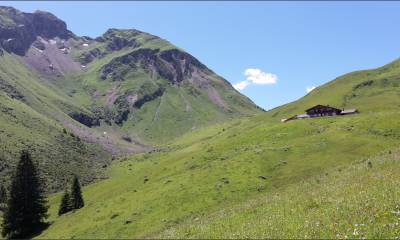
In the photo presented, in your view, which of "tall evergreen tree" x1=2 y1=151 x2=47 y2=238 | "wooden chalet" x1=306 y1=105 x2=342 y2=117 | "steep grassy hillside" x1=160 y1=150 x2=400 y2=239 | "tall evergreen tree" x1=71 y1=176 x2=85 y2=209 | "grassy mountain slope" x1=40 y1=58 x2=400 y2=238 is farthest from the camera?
"wooden chalet" x1=306 y1=105 x2=342 y2=117

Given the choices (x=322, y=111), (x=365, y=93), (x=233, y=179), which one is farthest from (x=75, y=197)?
(x=365, y=93)

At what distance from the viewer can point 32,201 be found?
7350cm

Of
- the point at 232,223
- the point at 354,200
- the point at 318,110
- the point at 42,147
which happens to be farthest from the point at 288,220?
the point at 42,147

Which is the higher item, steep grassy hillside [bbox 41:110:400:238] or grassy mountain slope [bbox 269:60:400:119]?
grassy mountain slope [bbox 269:60:400:119]

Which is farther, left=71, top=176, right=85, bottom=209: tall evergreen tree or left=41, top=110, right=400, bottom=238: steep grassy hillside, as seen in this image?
left=71, top=176, right=85, bottom=209: tall evergreen tree

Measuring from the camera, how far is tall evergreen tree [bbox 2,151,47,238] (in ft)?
233

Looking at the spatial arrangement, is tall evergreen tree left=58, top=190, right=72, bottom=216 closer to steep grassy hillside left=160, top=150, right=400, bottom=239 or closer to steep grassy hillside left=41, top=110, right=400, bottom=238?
steep grassy hillside left=41, top=110, right=400, bottom=238

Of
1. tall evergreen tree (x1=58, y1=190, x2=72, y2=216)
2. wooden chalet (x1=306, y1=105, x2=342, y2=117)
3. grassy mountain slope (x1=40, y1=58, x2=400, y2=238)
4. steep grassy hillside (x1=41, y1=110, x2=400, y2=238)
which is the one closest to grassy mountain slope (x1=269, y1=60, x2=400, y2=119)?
wooden chalet (x1=306, y1=105, x2=342, y2=117)

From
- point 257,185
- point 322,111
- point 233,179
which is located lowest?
point 257,185

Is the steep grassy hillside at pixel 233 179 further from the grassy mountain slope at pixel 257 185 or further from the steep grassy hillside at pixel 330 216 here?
the steep grassy hillside at pixel 330 216

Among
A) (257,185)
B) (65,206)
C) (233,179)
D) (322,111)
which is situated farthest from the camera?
(322,111)

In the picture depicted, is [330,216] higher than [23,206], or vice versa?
[330,216]

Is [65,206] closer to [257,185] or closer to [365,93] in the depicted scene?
[257,185]

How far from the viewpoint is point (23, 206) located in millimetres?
72438
